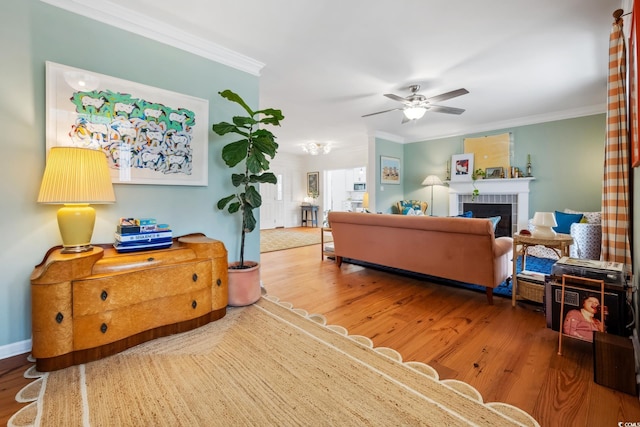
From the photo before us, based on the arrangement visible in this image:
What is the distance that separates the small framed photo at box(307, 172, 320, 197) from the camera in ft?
29.7

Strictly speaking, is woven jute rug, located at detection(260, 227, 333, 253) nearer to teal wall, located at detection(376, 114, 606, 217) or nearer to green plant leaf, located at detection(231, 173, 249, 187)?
green plant leaf, located at detection(231, 173, 249, 187)

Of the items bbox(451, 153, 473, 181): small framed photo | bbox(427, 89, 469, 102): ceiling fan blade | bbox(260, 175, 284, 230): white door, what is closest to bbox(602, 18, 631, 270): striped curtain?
bbox(427, 89, 469, 102): ceiling fan blade

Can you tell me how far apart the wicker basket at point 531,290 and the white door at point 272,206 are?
6908 mm

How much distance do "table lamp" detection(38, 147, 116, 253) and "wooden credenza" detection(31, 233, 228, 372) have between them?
0.14 m

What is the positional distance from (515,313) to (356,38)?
2.84 metres

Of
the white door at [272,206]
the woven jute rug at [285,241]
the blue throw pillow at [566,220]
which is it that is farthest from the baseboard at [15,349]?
the white door at [272,206]

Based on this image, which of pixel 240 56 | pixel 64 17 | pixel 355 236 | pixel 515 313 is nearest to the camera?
pixel 64 17

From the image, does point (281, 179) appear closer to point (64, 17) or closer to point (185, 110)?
point (185, 110)

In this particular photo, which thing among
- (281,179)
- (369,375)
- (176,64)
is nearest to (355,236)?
(369,375)

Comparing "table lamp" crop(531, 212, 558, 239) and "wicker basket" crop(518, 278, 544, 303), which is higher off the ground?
"table lamp" crop(531, 212, 558, 239)

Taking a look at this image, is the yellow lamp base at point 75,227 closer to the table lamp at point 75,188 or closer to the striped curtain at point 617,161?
the table lamp at point 75,188

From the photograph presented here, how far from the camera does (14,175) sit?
1.82 m

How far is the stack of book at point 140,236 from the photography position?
2023 mm

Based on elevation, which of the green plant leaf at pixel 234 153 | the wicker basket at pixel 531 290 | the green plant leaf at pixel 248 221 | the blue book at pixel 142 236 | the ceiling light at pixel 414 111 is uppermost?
the ceiling light at pixel 414 111
